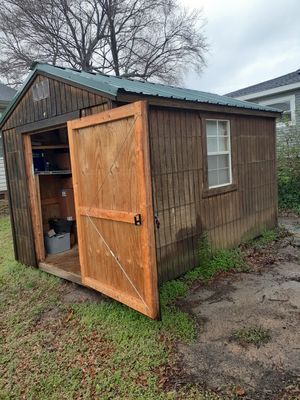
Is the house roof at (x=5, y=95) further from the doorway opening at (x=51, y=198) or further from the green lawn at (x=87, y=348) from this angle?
the green lawn at (x=87, y=348)

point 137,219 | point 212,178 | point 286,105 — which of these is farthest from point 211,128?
point 286,105

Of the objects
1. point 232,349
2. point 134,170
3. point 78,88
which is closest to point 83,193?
point 134,170

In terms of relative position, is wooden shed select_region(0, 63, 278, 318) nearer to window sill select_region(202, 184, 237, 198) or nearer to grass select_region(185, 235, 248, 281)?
window sill select_region(202, 184, 237, 198)

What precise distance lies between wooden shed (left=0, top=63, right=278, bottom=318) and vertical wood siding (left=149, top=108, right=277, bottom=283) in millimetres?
17

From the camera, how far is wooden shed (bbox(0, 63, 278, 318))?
3.14 metres

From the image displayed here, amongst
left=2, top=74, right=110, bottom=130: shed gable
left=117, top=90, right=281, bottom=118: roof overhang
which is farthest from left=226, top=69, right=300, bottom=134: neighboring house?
left=2, top=74, right=110, bottom=130: shed gable

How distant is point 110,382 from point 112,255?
1.30 meters

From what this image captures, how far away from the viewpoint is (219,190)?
17.0ft

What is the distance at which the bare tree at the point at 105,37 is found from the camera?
662 inches

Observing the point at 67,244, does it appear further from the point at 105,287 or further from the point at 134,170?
the point at 134,170

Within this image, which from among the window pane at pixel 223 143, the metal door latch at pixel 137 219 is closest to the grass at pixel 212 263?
the window pane at pixel 223 143

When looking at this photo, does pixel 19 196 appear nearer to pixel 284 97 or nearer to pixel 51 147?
pixel 51 147

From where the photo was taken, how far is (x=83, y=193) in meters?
3.79

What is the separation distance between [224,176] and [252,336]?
3040 mm
